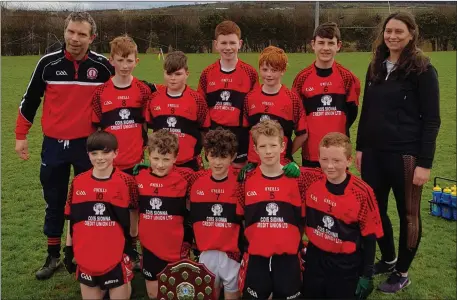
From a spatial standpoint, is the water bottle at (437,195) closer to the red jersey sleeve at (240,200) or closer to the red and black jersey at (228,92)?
the red and black jersey at (228,92)

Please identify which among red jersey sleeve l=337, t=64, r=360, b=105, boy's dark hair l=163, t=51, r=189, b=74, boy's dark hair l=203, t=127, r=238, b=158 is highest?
boy's dark hair l=163, t=51, r=189, b=74

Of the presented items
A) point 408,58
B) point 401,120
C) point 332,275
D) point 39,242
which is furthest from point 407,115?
point 39,242

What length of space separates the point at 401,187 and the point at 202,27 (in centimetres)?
2665

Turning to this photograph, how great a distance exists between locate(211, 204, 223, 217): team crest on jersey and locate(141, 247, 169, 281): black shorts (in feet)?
1.95

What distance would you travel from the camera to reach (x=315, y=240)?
358cm

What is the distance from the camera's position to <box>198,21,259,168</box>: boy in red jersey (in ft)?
14.8

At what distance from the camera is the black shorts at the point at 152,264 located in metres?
3.96

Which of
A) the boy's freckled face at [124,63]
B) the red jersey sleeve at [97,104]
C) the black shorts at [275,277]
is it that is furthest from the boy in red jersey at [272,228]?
the red jersey sleeve at [97,104]

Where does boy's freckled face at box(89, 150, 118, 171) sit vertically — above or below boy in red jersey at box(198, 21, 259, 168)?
below

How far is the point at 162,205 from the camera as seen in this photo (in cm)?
387

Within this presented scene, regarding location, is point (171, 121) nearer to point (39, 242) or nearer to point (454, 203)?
point (39, 242)

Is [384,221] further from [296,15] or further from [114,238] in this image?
[296,15]

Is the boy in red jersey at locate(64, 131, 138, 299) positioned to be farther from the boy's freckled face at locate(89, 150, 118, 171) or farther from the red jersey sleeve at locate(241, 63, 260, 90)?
the red jersey sleeve at locate(241, 63, 260, 90)

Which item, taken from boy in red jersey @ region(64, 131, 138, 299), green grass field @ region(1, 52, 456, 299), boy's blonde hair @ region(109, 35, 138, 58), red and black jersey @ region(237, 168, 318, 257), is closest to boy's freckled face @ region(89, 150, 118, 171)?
boy in red jersey @ region(64, 131, 138, 299)
